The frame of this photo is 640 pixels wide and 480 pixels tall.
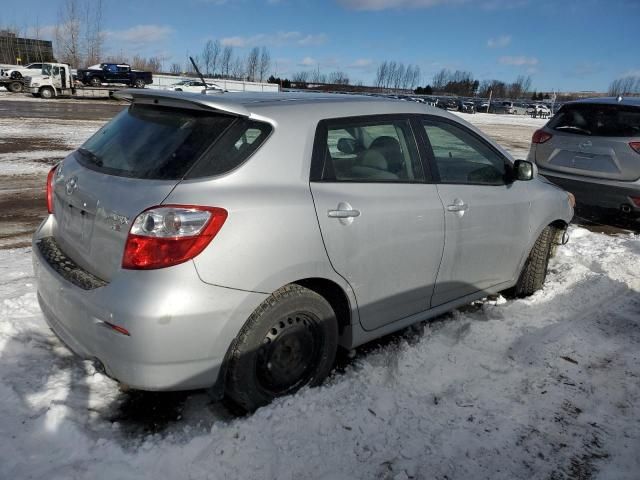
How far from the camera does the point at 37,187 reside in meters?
8.00

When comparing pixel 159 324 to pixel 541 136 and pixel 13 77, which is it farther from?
pixel 13 77

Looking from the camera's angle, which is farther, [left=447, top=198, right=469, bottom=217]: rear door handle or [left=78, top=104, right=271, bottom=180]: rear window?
[left=447, top=198, right=469, bottom=217]: rear door handle

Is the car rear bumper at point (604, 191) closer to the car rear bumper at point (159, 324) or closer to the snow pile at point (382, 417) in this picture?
the snow pile at point (382, 417)

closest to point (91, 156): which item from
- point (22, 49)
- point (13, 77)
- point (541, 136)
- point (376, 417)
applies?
point (376, 417)

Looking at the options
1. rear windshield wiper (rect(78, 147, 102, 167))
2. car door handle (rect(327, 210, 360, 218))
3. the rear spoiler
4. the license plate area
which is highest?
the rear spoiler

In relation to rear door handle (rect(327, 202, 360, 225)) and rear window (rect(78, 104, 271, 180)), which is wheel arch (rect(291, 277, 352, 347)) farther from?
rear window (rect(78, 104, 271, 180))

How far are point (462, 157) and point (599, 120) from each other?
164 inches

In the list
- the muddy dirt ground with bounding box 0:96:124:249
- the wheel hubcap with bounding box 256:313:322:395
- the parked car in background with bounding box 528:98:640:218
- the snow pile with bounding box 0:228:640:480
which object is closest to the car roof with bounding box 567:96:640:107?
the parked car in background with bounding box 528:98:640:218

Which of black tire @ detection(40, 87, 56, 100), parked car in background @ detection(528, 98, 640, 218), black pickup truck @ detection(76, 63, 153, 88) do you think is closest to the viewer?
parked car in background @ detection(528, 98, 640, 218)

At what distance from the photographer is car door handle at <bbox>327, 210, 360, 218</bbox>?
106 inches

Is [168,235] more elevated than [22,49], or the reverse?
[22,49]

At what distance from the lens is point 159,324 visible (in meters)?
2.21

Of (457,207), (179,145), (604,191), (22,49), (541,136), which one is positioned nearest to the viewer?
(179,145)

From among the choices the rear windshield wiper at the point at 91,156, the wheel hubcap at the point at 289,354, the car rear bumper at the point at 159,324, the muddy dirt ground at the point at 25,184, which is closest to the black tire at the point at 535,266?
the wheel hubcap at the point at 289,354
